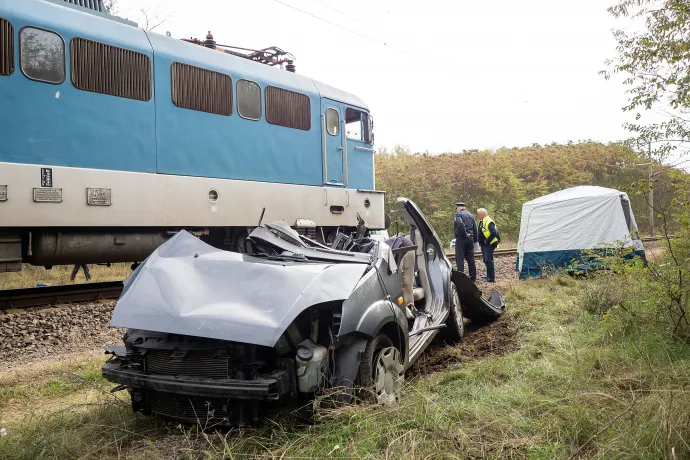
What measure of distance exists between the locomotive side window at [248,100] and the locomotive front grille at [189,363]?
6.51 m

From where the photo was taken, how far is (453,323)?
599cm

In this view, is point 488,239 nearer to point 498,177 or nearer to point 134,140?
point 134,140

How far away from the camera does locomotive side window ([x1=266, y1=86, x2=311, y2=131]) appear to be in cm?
973

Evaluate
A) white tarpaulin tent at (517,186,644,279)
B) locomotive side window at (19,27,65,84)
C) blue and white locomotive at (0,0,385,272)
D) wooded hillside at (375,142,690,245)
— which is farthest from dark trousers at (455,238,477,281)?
wooded hillside at (375,142,690,245)

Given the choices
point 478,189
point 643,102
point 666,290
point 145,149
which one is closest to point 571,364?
point 666,290

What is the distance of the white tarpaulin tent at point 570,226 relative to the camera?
12242 mm

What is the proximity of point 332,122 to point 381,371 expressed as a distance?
26.6 feet

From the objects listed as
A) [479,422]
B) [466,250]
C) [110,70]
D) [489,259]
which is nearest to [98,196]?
[110,70]

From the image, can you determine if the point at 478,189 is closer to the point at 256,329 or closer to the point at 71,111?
the point at 71,111

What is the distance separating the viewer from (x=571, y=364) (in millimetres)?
4352

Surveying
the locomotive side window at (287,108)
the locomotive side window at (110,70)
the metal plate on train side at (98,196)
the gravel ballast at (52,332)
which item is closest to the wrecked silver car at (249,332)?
the gravel ballast at (52,332)

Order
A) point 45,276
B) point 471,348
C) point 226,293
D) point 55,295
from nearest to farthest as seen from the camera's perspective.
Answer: point 226,293 < point 471,348 < point 55,295 < point 45,276

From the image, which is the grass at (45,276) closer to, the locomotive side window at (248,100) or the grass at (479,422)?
the locomotive side window at (248,100)

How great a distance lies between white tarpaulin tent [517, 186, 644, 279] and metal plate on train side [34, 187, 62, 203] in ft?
30.8
